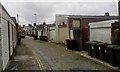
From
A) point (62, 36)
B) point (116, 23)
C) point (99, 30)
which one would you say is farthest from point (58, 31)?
point (116, 23)

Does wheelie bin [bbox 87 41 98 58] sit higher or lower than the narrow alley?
higher

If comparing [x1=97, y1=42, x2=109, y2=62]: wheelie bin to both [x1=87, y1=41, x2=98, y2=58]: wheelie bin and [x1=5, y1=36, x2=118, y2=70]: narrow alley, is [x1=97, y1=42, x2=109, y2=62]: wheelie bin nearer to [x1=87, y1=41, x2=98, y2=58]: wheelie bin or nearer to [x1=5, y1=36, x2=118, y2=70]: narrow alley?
[x1=5, y1=36, x2=118, y2=70]: narrow alley

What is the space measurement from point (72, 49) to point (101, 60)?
33.7ft

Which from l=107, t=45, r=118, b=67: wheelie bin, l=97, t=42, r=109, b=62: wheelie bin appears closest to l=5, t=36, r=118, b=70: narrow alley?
l=107, t=45, r=118, b=67: wheelie bin

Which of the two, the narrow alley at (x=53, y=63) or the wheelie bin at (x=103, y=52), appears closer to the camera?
the narrow alley at (x=53, y=63)

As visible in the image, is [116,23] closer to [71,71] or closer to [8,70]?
[71,71]

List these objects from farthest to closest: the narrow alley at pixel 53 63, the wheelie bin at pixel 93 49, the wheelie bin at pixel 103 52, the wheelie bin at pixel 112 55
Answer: the wheelie bin at pixel 93 49, the wheelie bin at pixel 103 52, the narrow alley at pixel 53 63, the wheelie bin at pixel 112 55

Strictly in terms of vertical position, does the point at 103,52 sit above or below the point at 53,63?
above

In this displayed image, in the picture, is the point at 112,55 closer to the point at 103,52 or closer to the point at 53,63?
the point at 103,52

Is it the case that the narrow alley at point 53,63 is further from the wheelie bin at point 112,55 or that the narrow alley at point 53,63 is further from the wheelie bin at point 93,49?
the wheelie bin at point 93,49

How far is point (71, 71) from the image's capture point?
40.5 ft

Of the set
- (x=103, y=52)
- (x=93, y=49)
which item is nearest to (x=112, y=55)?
(x=103, y=52)

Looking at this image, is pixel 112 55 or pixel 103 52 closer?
pixel 112 55

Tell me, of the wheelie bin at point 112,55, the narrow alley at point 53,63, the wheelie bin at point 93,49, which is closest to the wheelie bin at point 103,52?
the narrow alley at point 53,63
